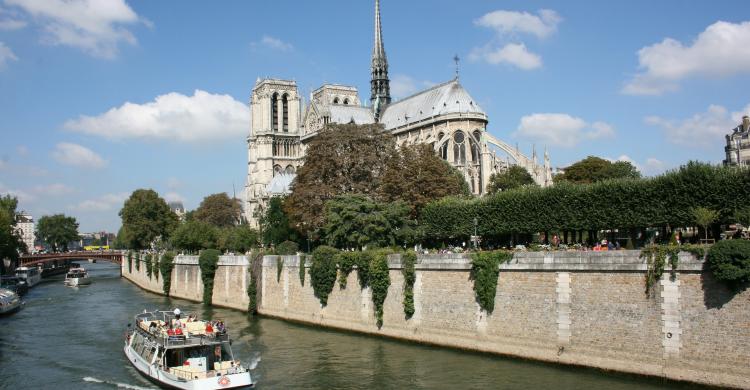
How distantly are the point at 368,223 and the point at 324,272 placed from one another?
4286 millimetres

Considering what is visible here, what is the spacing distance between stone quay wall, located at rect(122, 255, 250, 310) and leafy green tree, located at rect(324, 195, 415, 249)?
851cm

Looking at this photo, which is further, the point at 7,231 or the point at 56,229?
the point at 56,229

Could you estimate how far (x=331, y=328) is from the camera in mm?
37500

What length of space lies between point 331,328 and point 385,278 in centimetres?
530

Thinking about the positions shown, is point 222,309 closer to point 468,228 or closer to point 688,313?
point 468,228

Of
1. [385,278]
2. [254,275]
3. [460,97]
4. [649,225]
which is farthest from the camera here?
[460,97]

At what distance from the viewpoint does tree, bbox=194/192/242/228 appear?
392 feet

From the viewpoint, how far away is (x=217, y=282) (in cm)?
5222

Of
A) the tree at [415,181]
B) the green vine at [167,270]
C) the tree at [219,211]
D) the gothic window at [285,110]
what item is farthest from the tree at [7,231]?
the gothic window at [285,110]

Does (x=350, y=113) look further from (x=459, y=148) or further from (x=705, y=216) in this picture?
(x=705, y=216)

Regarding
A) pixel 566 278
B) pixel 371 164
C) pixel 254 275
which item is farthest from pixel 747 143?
pixel 566 278

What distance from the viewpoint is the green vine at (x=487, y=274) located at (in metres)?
28.5


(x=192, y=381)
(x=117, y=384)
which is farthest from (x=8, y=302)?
(x=192, y=381)

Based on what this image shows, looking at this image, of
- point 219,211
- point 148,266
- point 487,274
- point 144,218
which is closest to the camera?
point 487,274
